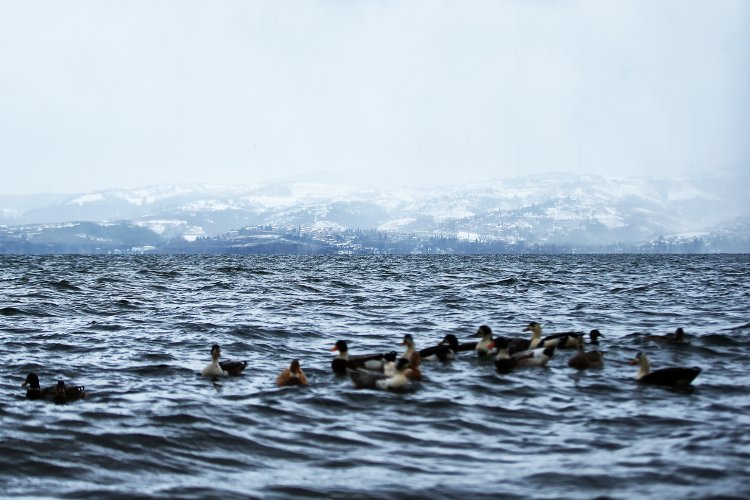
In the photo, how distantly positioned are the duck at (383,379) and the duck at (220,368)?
3048 millimetres

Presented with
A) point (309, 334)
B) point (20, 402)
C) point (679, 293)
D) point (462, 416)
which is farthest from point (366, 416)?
point (679, 293)

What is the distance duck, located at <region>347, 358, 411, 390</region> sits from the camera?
16.8m

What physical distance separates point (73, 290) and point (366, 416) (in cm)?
4044

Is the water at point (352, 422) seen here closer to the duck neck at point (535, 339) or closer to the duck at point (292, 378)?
the duck at point (292, 378)

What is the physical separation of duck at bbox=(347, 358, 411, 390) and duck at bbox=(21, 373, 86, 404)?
19.2 feet

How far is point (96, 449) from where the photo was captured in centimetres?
1198

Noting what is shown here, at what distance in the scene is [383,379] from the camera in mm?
17156

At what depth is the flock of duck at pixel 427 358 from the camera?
655 inches

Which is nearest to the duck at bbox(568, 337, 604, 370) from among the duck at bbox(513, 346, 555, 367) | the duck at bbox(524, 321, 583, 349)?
the duck at bbox(513, 346, 555, 367)

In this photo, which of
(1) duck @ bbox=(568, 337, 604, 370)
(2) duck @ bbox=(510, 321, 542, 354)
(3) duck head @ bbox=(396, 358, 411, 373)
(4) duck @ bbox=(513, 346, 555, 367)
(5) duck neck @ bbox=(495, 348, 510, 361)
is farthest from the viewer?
(2) duck @ bbox=(510, 321, 542, 354)

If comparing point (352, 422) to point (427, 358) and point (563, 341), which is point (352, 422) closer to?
point (427, 358)

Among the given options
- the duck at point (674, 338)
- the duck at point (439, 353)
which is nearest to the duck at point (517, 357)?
the duck at point (439, 353)

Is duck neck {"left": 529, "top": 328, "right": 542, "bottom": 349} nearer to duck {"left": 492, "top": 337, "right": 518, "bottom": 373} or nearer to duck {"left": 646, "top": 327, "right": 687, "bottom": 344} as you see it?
duck {"left": 492, "top": 337, "right": 518, "bottom": 373}

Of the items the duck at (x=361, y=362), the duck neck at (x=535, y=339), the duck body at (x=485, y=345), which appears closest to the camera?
the duck at (x=361, y=362)
